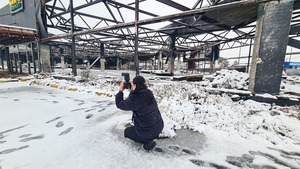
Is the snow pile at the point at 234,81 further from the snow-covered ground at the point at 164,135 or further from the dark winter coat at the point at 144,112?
the dark winter coat at the point at 144,112

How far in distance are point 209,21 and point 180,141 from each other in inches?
290

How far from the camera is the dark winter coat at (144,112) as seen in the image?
2.10 meters

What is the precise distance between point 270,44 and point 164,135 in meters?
4.08

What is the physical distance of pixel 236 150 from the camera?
91.4 inches

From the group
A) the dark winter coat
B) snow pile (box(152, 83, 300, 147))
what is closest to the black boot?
the dark winter coat

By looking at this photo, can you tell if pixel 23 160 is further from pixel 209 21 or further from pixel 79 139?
pixel 209 21

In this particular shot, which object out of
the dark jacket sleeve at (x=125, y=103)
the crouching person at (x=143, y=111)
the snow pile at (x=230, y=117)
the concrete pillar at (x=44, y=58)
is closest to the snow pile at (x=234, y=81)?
the snow pile at (x=230, y=117)

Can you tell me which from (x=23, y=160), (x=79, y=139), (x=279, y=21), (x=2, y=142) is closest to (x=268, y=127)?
(x=279, y=21)

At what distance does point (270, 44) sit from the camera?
3.94 meters

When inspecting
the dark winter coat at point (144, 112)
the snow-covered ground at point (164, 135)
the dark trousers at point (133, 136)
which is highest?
the dark winter coat at point (144, 112)

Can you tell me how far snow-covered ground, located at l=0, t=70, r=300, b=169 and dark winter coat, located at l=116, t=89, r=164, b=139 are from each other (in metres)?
0.35

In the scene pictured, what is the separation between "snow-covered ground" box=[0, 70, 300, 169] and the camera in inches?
78.3

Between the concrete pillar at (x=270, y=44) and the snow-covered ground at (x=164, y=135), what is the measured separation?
28.5 inches

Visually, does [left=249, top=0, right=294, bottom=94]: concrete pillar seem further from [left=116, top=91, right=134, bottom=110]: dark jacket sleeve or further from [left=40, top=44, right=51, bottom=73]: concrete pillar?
[left=40, top=44, right=51, bottom=73]: concrete pillar
